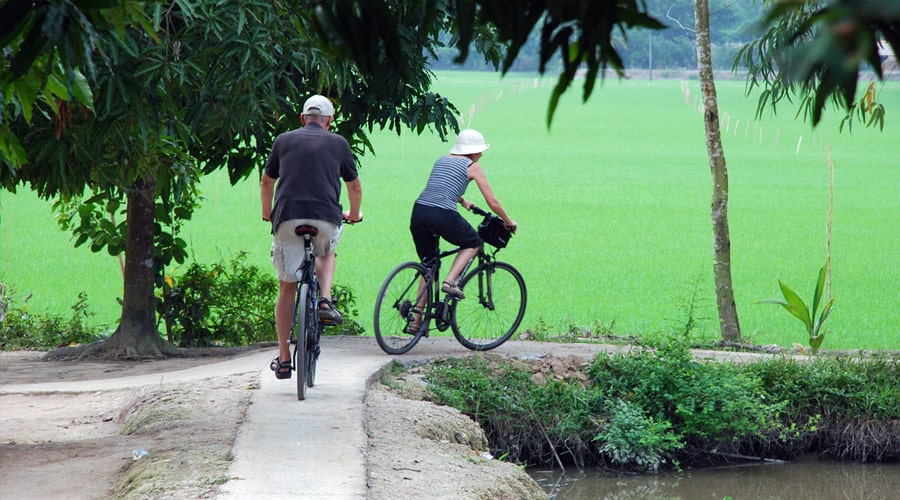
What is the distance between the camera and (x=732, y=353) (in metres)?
10.0

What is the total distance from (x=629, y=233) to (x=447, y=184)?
17.1 meters

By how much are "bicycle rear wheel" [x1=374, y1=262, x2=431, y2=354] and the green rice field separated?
2052 millimetres

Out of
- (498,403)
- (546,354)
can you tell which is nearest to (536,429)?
(498,403)

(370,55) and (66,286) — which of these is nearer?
(370,55)

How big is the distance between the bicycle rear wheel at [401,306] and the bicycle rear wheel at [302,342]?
1939mm

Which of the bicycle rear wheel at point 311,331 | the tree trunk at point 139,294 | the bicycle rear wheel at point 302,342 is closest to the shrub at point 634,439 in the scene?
the bicycle rear wheel at point 311,331

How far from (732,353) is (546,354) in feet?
7.15

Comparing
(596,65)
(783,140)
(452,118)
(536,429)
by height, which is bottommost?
(536,429)

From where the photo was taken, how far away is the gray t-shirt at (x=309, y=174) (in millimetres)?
6520

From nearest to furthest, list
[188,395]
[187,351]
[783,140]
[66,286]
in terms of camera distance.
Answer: [188,395] → [187,351] → [66,286] → [783,140]

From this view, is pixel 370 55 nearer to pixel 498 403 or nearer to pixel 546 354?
pixel 498 403

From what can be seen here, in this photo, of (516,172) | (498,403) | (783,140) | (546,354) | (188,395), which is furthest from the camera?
(783,140)

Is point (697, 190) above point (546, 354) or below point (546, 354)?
above

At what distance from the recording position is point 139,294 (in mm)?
10992
